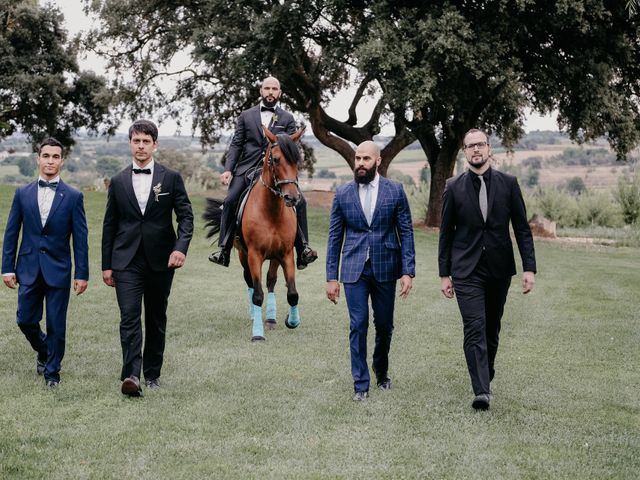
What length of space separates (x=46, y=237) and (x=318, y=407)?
9.60 feet

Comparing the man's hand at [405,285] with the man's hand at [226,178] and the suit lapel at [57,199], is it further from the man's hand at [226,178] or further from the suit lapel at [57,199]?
the man's hand at [226,178]

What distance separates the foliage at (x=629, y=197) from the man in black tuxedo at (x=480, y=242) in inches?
1134

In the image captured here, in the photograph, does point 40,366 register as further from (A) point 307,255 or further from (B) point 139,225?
(A) point 307,255

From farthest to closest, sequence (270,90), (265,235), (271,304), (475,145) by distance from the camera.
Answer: (271,304), (270,90), (265,235), (475,145)

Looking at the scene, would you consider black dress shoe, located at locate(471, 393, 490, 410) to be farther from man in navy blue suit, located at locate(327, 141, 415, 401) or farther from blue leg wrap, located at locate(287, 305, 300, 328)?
blue leg wrap, located at locate(287, 305, 300, 328)

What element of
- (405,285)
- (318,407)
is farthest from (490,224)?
(318,407)

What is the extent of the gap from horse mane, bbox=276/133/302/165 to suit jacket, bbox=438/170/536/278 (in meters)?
2.87

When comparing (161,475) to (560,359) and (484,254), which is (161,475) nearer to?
(484,254)

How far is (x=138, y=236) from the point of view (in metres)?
7.64

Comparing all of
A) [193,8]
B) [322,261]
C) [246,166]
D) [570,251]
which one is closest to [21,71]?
[193,8]

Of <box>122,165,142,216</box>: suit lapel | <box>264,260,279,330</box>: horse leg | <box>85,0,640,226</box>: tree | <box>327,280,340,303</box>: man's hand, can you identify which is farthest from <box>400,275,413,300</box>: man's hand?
<box>85,0,640,226</box>: tree

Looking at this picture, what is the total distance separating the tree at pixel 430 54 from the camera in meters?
23.5

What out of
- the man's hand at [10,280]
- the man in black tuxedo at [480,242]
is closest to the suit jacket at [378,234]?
the man in black tuxedo at [480,242]

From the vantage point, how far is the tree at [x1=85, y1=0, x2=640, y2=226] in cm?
2352
